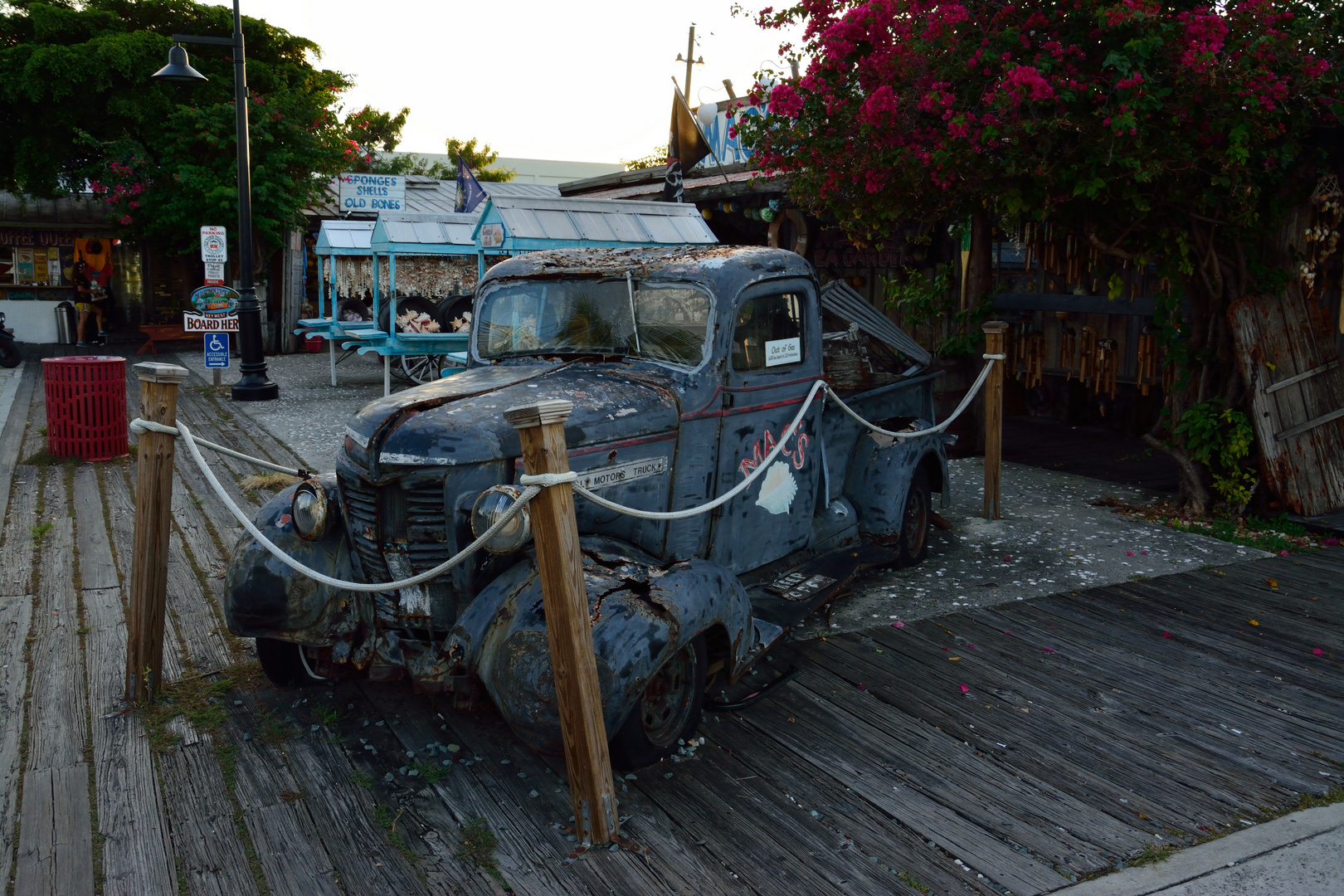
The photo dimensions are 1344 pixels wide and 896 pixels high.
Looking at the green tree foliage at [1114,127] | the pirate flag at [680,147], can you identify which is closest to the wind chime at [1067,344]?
the green tree foliage at [1114,127]

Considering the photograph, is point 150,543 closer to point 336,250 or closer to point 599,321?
point 599,321

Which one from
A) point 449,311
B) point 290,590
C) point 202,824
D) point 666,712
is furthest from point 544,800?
point 449,311

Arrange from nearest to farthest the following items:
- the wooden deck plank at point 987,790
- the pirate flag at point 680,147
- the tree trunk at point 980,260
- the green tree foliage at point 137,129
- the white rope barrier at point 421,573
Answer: the white rope barrier at point 421,573 < the wooden deck plank at point 987,790 < the tree trunk at point 980,260 < the pirate flag at point 680,147 < the green tree foliage at point 137,129

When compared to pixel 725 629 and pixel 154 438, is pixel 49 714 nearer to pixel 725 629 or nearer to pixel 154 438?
pixel 154 438

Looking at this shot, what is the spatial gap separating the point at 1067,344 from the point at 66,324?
66.0 ft

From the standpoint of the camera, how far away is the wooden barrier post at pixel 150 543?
4.32 meters

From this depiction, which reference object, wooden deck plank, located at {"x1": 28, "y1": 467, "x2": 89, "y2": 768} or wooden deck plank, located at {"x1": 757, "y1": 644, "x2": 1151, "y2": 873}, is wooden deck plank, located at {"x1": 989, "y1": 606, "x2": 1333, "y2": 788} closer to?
wooden deck plank, located at {"x1": 757, "y1": 644, "x2": 1151, "y2": 873}

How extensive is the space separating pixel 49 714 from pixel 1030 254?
935 centimetres

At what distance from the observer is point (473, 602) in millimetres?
3891

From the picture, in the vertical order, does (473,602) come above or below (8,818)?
above

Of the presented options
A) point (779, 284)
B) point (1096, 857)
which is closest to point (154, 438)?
point (779, 284)

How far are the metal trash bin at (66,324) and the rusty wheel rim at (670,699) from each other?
20875 millimetres

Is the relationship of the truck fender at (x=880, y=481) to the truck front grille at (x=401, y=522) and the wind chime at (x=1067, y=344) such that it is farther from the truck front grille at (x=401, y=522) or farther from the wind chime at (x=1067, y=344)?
the wind chime at (x=1067, y=344)

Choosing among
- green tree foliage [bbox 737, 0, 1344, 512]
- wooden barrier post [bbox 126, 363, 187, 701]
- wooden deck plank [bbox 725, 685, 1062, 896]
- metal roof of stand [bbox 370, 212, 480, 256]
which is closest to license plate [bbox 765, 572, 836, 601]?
wooden deck plank [bbox 725, 685, 1062, 896]
